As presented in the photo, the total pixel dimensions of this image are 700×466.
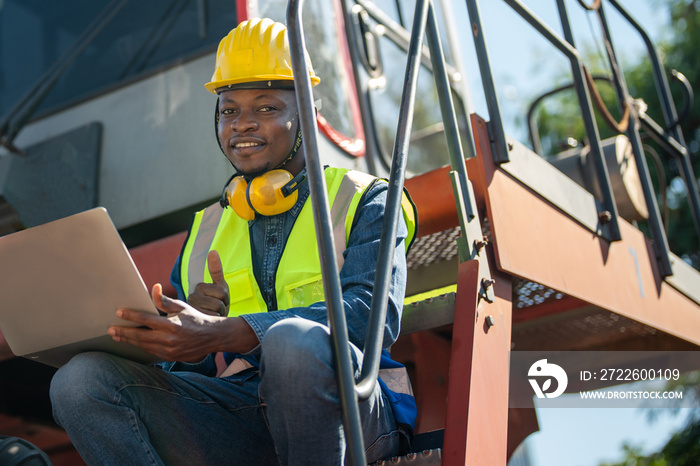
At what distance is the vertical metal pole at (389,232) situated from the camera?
1.84 m

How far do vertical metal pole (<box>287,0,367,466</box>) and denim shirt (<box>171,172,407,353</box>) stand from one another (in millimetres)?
332

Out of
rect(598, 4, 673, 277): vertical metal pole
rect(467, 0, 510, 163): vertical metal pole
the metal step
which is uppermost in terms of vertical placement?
rect(467, 0, 510, 163): vertical metal pole

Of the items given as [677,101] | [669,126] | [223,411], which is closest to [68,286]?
[223,411]

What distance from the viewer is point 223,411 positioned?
7.26 feet

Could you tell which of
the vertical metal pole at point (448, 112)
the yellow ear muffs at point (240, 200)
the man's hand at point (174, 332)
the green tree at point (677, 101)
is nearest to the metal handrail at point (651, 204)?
the vertical metal pole at point (448, 112)

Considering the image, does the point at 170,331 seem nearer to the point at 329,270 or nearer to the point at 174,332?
the point at 174,332

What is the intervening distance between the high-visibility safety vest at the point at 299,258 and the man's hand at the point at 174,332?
430 millimetres

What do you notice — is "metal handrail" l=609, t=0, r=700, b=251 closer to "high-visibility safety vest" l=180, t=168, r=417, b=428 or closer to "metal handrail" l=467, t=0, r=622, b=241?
"metal handrail" l=467, t=0, r=622, b=241

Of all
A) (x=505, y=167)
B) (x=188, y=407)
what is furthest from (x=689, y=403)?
(x=188, y=407)

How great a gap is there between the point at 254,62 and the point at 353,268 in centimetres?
79

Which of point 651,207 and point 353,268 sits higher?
point 353,268

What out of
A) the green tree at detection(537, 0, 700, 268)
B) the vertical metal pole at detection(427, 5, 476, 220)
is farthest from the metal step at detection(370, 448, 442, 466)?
the green tree at detection(537, 0, 700, 268)

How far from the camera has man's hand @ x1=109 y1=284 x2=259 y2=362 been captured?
1892 mm

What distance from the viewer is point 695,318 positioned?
422 centimetres
